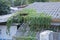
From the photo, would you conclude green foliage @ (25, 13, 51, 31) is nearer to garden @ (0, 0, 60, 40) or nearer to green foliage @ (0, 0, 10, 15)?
garden @ (0, 0, 60, 40)

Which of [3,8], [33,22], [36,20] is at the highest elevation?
[36,20]

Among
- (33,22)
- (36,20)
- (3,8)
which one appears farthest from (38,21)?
(3,8)

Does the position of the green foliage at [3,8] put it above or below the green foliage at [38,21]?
below

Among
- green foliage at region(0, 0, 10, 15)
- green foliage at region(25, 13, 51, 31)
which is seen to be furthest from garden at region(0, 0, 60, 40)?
green foliage at region(0, 0, 10, 15)

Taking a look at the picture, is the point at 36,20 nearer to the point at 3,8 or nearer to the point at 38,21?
the point at 38,21

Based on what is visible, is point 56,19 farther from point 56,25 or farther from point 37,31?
point 37,31

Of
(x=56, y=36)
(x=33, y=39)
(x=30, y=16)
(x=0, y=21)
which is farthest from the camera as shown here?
(x=0, y=21)

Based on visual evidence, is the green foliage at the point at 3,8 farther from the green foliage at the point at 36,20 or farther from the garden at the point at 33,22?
the green foliage at the point at 36,20

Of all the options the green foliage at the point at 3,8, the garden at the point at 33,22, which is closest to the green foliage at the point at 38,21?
the garden at the point at 33,22

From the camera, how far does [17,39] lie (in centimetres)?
905

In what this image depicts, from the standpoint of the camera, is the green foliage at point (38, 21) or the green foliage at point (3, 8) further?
the green foliage at point (3, 8)

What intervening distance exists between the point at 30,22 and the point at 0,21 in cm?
411

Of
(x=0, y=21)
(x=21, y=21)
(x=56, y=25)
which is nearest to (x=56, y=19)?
(x=56, y=25)

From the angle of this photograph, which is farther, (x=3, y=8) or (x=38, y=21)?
(x=3, y=8)
